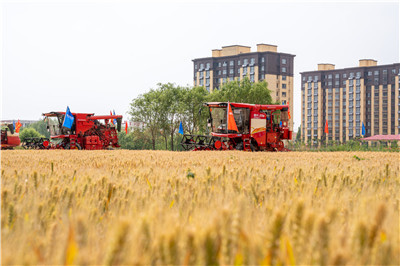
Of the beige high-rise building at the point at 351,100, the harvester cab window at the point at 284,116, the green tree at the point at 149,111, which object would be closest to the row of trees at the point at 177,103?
the green tree at the point at 149,111

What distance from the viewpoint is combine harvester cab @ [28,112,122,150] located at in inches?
1331

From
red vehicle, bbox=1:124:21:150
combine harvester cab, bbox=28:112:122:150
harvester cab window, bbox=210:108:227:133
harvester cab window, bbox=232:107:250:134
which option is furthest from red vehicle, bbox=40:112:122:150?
harvester cab window, bbox=232:107:250:134

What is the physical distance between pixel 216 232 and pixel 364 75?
164 m

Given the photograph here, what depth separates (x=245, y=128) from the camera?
2712 centimetres

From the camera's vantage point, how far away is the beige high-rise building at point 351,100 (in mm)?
150625

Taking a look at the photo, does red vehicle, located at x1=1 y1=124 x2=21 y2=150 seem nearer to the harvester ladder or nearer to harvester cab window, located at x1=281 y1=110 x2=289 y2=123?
the harvester ladder

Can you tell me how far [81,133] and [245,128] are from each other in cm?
1408

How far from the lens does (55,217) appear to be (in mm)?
2383

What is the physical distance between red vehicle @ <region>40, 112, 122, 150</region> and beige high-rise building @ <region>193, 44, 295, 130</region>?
93.6m

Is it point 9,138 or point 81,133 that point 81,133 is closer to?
point 81,133

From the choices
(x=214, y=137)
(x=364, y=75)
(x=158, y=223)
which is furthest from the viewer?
(x=364, y=75)

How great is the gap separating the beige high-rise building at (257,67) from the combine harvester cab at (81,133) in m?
93.6

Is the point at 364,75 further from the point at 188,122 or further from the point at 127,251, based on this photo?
the point at 127,251

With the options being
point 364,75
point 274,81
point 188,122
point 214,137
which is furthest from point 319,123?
point 214,137
